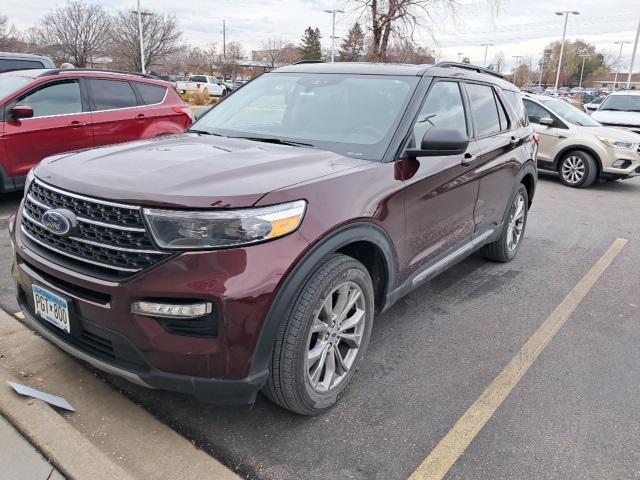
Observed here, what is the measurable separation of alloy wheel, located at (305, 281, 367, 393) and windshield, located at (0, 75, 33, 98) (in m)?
5.50

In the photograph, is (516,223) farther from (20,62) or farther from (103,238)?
(20,62)

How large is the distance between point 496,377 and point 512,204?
224 cm

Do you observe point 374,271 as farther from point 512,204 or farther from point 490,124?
point 512,204

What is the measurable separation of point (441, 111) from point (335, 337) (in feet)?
6.01

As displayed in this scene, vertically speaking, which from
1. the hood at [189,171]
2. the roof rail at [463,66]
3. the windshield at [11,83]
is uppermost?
the roof rail at [463,66]

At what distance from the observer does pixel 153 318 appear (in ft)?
7.11

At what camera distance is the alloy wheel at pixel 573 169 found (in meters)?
10.1

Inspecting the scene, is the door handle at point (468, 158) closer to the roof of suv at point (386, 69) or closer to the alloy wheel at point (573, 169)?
the roof of suv at point (386, 69)

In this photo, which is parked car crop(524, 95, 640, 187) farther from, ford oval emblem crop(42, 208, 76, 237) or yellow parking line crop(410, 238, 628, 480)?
ford oval emblem crop(42, 208, 76, 237)

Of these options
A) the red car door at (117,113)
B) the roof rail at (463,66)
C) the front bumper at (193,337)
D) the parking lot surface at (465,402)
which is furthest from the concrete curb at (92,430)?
the red car door at (117,113)

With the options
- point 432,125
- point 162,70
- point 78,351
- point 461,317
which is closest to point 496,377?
point 461,317

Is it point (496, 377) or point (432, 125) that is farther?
point (432, 125)

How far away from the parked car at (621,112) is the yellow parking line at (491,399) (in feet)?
30.8

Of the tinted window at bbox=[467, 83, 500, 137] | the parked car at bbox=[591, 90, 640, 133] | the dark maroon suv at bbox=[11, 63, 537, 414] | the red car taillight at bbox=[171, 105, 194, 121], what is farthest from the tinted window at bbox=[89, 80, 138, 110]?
the parked car at bbox=[591, 90, 640, 133]
